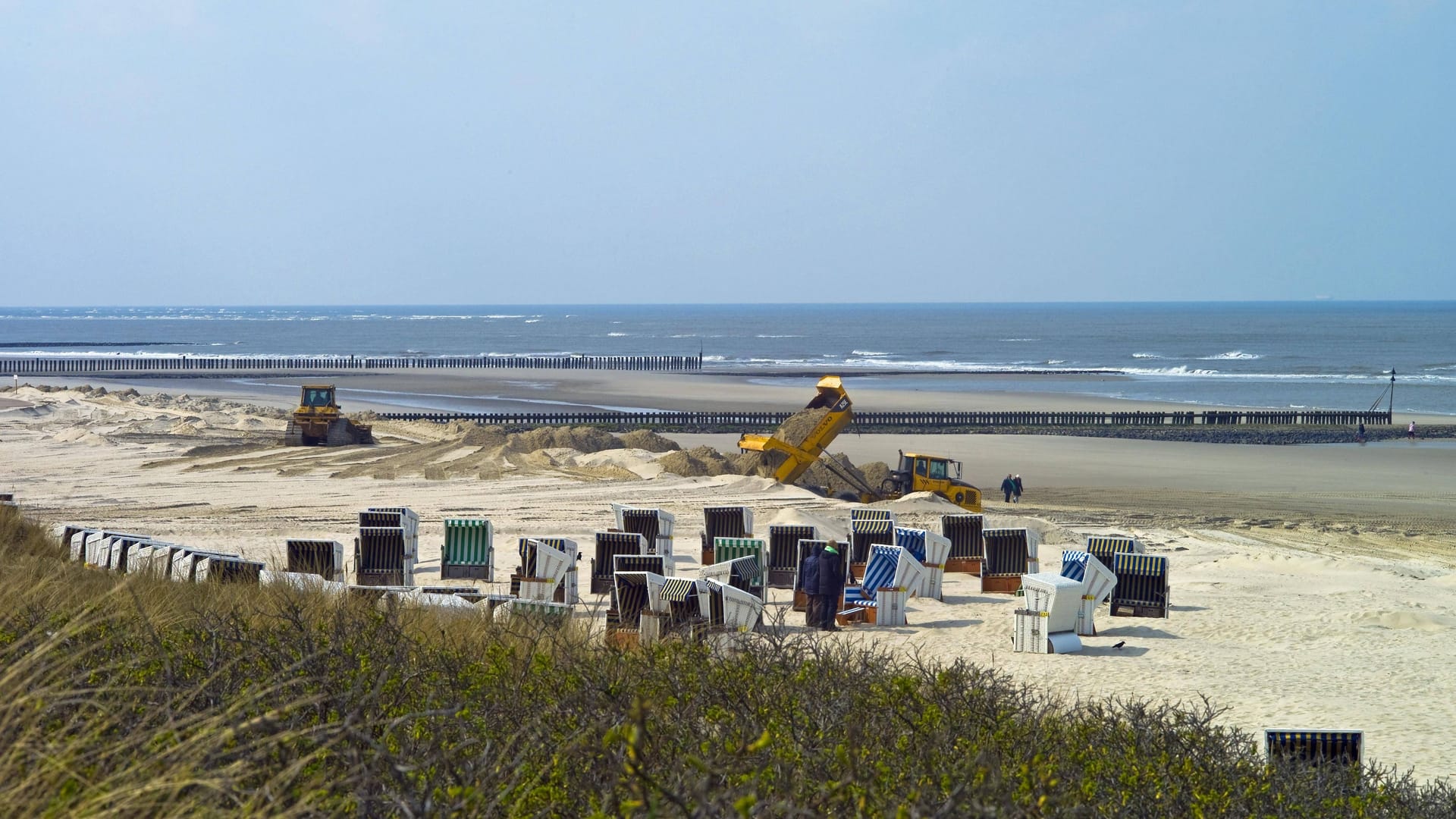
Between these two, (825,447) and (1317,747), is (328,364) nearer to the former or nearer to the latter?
(825,447)

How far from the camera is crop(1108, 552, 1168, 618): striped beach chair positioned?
49.6 feet

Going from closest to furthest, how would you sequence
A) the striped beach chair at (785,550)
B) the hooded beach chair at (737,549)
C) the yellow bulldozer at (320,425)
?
the hooded beach chair at (737,549), the striped beach chair at (785,550), the yellow bulldozer at (320,425)

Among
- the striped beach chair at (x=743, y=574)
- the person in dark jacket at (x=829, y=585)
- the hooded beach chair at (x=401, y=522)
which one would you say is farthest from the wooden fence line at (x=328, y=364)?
the person in dark jacket at (x=829, y=585)

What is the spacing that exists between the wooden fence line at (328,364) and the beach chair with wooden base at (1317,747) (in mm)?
79151

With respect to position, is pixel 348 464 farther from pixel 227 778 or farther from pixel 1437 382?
pixel 1437 382

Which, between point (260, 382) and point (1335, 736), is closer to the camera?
point (1335, 736)

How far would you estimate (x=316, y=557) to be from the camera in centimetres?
1545

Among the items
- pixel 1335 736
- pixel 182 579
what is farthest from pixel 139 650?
pixel 1335 736

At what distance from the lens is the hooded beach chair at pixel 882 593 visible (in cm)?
1452

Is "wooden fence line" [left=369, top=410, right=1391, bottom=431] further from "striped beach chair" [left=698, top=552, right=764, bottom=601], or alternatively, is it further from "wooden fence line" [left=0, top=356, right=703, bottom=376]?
"wooden fence line" [left=0, top=356, right=703, bottom=376]

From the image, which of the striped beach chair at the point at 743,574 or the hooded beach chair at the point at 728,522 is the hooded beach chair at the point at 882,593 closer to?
the striped beach chair at the point at 743,574

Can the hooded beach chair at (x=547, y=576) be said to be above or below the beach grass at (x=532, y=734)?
below

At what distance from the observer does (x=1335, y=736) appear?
869 cm

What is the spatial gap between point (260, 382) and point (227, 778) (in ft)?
241
